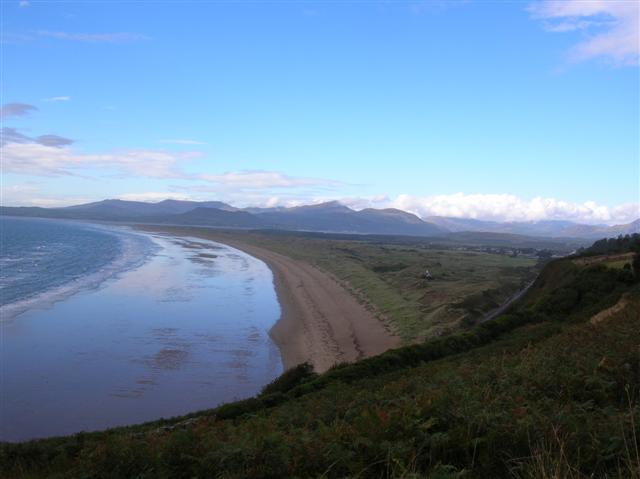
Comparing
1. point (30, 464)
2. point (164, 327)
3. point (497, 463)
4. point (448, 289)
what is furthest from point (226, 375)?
point (448, 289)

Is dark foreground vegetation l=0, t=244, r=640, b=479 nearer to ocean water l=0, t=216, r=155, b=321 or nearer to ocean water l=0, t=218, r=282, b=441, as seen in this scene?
ocean water l=0, t=218, r=282, b=441

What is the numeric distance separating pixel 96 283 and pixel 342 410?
36.3 metres

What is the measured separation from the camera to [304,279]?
5112 centimetres

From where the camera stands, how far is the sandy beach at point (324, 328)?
23953mm

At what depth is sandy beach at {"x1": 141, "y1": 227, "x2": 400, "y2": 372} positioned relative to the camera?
78.6 ft

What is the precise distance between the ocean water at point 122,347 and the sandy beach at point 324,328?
1028 millimetres

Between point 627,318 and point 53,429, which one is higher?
point 627,318

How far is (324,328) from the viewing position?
29.5 meters

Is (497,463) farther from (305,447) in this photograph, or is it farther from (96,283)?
(96,283)

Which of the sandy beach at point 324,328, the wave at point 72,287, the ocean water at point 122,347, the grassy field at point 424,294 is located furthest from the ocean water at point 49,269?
the grassy field at point 424,294

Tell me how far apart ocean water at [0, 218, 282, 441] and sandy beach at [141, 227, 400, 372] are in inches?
40.5

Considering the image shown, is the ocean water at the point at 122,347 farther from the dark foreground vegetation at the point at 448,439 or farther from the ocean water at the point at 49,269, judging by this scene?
the dark foreground vegetation at the point at 448,439

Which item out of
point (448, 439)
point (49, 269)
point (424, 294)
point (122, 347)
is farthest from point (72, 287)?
point (448, 439)

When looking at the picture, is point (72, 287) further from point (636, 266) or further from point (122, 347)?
point (636, 266)
